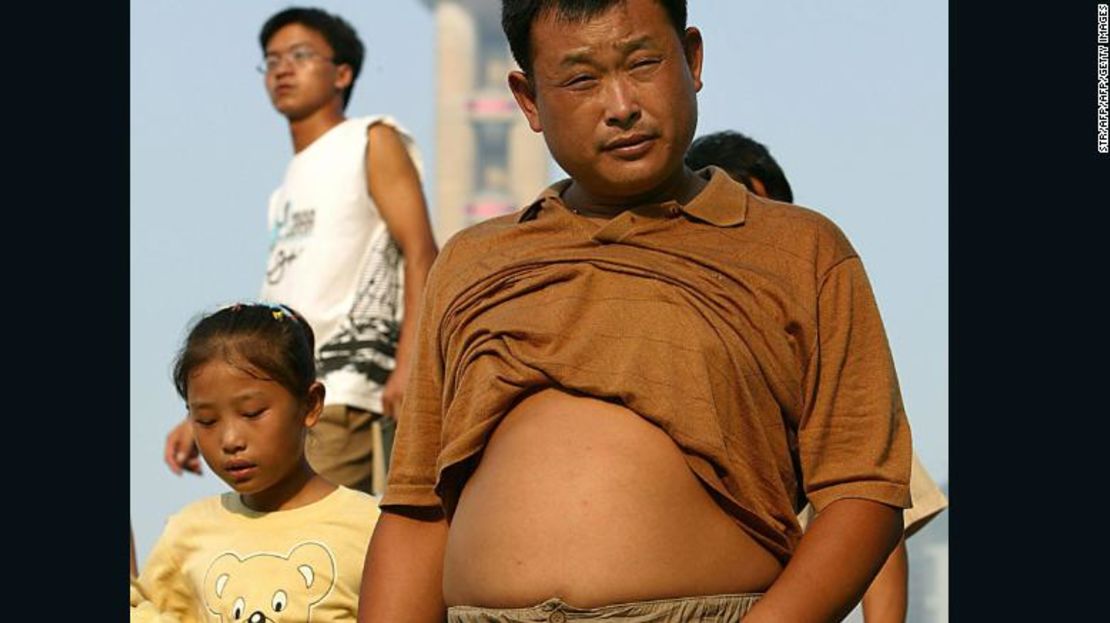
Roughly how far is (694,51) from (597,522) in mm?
742

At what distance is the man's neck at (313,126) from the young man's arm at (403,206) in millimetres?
264

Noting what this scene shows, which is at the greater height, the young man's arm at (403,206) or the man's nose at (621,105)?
the man's nose at (621,105)

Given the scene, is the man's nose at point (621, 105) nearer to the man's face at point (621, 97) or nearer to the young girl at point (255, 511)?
the man's face at point (621, 97)

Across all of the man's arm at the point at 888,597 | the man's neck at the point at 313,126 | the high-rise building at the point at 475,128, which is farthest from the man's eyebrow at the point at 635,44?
the high-rise building at the point at 475,128

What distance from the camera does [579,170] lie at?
2.94 metres

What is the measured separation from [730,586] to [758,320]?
0.37 metres

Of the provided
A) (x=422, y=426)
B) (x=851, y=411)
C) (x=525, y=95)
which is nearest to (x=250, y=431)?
(x=422, y=426)

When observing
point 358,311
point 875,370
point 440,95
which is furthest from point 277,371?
point 440,95

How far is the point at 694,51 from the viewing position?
3.04 meters

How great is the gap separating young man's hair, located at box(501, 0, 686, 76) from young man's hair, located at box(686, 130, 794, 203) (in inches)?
52.1

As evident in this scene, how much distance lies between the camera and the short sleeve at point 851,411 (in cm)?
280

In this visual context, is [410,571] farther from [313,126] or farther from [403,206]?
[313,126]

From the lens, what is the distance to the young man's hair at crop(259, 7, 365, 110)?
6.19 m

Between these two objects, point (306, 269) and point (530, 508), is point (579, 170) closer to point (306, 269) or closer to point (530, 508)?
point (530, 508)
